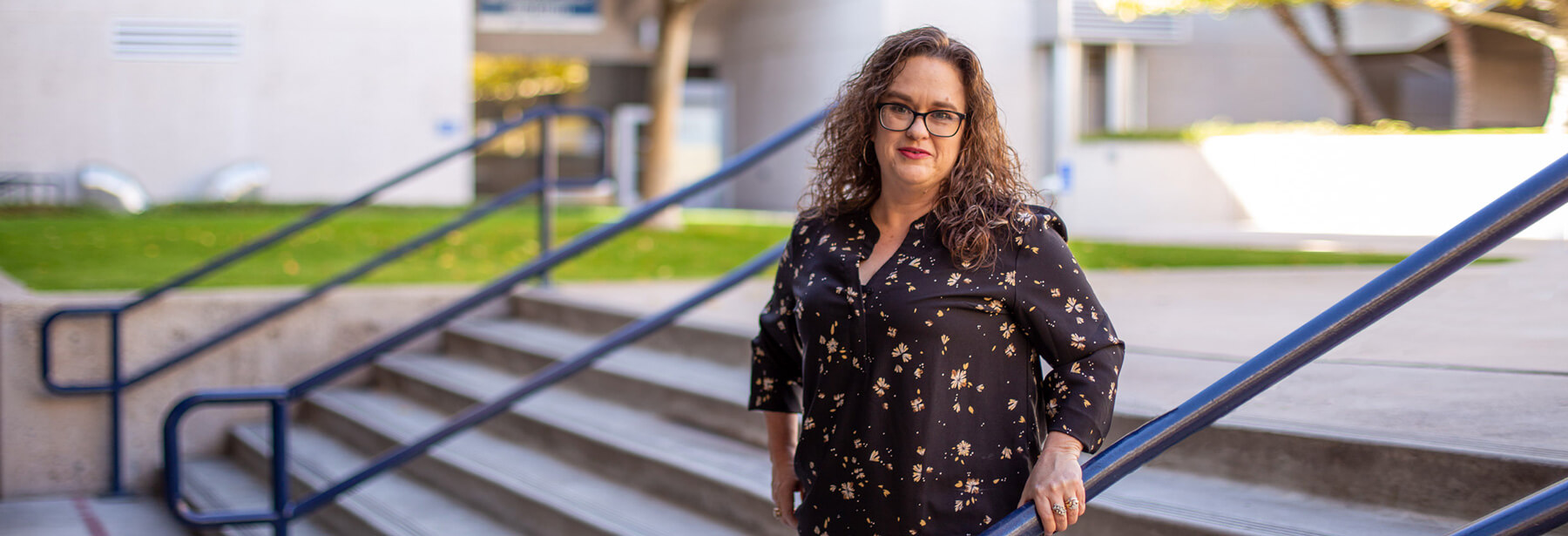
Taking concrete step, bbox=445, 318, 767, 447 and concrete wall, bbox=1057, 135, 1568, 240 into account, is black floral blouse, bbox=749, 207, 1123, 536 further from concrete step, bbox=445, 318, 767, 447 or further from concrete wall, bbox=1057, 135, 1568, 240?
concrete wall, bbox=1057, 135, 1568, 240

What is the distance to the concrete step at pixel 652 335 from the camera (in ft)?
15.7

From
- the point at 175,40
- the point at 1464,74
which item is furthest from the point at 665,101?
the point at 1464,74

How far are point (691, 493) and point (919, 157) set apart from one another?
2068mm

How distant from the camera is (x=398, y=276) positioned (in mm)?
7844

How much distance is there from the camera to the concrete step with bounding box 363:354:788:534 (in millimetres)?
3701

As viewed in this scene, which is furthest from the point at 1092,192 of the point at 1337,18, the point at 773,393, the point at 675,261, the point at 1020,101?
the point at 773,393

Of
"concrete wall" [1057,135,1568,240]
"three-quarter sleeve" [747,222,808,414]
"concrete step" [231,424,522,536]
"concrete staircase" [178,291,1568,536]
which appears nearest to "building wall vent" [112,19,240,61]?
"concrete wall" [1057,135,1568,240]

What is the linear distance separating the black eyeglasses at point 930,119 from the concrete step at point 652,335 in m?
2.60

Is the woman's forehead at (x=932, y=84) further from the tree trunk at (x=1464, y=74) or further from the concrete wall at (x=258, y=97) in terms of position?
the tree trunk at (x=1464, y=74)

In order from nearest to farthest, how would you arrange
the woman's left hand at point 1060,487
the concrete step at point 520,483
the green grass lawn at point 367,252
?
the woman's left hand at point 1060,487 < the concrete step at point 520,483 < the green grass lawn at point 367,252

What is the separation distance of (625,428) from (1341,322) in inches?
114

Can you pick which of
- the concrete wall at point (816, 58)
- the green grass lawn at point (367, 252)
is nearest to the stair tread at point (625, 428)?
the green grass lawn at point (367, 252)

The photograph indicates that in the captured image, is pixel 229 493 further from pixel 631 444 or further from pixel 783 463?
pixel 783 463

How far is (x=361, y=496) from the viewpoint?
187 inches
